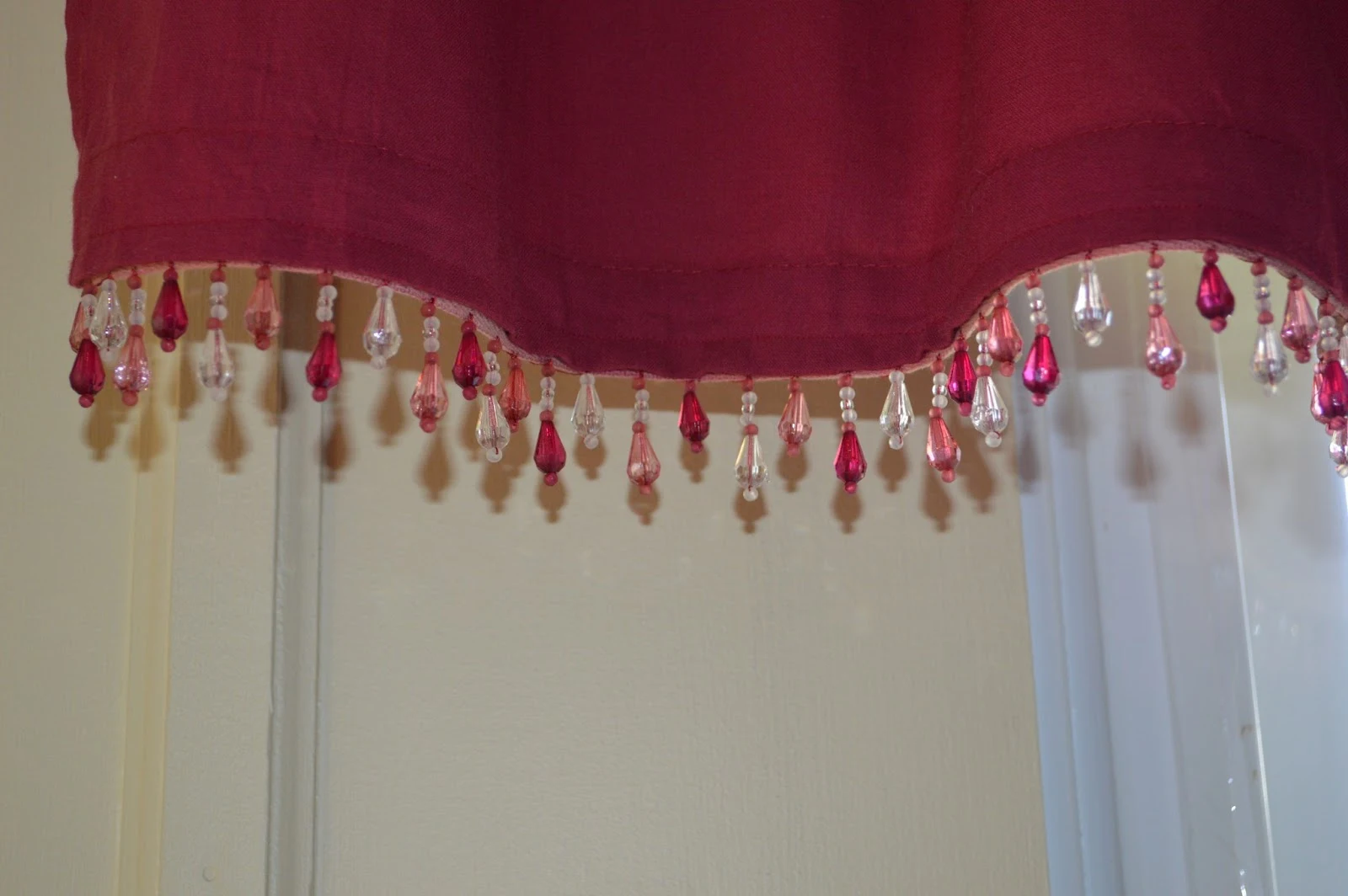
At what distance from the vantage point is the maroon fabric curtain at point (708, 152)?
1.75 feet

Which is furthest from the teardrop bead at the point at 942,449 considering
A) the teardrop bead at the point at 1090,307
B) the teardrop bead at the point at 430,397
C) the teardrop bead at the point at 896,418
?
the teardrop bead at the point at 430,397

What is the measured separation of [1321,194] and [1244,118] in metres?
0.06

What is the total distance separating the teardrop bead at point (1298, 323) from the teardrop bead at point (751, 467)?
0.84 ft

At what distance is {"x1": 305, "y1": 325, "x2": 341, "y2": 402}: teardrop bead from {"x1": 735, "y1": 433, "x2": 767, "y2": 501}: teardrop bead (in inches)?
8.6

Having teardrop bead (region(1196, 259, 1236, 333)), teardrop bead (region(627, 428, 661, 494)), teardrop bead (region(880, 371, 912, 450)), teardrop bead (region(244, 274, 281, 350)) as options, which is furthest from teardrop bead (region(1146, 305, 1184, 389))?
teardrop bead (region(244, 274, 281, 350))

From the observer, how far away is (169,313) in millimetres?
558

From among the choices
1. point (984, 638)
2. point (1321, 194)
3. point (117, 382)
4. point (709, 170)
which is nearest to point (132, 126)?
point (117, 382)

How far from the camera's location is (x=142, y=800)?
0.74m

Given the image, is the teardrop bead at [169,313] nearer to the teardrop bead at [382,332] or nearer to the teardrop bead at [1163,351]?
the teardrop bead at [382,332]

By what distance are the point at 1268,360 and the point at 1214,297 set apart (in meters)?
0.04

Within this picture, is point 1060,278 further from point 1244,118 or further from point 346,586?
point 346,586

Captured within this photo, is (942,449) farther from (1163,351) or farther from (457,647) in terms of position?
(457,647)

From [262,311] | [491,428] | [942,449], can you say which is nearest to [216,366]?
[262,311]

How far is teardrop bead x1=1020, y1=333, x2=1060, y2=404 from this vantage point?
59cm
